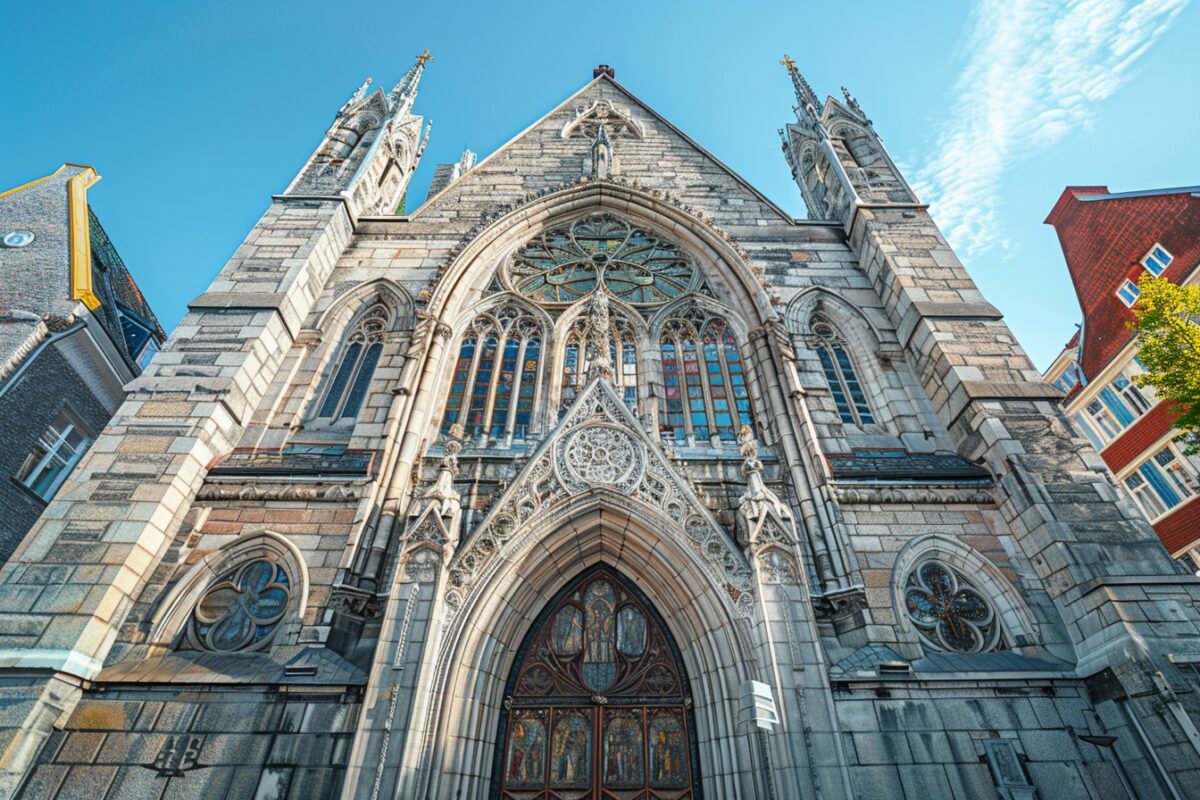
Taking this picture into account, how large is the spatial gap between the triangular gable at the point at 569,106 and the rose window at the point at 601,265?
2.61 m

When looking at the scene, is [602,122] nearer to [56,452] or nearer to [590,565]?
[590,565]

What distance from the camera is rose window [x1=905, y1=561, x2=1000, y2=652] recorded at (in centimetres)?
732

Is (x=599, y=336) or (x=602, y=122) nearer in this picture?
(x=599, y=336)

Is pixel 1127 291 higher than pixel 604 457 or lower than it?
higher

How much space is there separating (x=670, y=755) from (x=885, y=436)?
621cm

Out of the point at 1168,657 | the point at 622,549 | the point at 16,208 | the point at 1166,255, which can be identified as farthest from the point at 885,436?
the point at 16,208

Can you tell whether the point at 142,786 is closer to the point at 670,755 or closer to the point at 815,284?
the point at 670,755

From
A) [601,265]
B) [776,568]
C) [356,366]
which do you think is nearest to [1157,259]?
[601,265]

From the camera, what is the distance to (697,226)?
1302cm

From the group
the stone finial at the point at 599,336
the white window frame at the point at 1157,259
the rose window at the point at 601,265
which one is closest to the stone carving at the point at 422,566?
the stone finial at the point at 599,336

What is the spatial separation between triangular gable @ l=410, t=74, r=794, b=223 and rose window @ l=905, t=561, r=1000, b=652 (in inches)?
340

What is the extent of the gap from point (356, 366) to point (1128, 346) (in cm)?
2190

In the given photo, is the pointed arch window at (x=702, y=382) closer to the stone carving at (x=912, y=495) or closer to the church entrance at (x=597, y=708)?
the stone carving at (x=912, y=495)

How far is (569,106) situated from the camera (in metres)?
18.0
